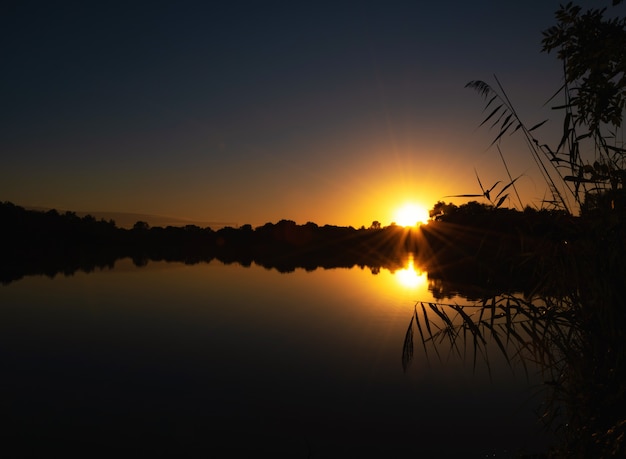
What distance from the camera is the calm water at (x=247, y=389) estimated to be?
9.06m

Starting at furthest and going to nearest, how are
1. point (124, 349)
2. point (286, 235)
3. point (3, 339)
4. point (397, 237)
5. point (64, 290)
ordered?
point (286, 235)
point (397, 237)
point (64, 290)
point (3, 339)
point (124, 349)

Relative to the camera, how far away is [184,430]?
961cm

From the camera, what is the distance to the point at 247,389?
12.0m

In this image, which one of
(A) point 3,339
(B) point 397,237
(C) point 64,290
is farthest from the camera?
(B) point 397,237

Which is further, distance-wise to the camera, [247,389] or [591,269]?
[247,389]

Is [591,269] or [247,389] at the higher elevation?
[591,269]

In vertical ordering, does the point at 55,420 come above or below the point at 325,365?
below

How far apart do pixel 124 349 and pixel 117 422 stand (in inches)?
269

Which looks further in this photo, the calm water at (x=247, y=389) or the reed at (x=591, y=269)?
the calm water at (x=247, y=389)

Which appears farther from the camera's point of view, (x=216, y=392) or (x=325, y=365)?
(x=325, y=365)

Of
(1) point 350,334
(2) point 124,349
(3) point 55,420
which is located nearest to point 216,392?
(3) point 55,420

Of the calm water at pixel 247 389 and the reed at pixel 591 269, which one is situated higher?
the reed at pixel 591 269

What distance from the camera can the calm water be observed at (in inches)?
357

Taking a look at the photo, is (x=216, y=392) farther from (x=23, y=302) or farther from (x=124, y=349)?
(x=23, y=302)
